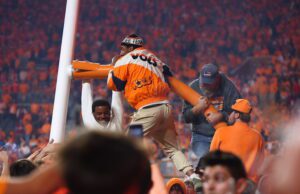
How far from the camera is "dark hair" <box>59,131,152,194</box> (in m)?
1.29

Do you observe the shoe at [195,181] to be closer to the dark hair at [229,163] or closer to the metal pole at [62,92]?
the metal pole at [62,92]

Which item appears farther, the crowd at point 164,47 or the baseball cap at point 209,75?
the crowd at point 164,47

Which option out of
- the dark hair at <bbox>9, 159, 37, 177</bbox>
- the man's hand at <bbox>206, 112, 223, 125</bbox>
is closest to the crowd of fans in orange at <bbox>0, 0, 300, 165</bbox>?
the man's hand at <bbox>206, 112, 223, 125</bbox>

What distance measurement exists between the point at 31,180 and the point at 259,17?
19.1 m

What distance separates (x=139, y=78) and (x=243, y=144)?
1.05 metres

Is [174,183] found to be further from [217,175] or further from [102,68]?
[217,175]

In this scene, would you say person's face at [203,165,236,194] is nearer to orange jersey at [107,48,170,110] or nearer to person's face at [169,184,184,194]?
person's face at [169,184,184,194]

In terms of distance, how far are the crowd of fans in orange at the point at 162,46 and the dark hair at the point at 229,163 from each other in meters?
10.8

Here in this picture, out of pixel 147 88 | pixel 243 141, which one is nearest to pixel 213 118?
pixel 243 141

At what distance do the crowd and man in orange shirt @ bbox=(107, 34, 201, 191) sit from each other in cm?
802

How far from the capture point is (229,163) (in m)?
2.25

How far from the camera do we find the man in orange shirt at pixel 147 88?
482cm

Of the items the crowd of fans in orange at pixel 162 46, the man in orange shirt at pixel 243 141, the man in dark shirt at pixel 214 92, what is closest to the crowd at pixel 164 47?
the crowd of fans in orange at pixel 162 46

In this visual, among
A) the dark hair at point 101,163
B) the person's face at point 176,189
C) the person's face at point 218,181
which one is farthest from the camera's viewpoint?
the person's face at point 176,189
